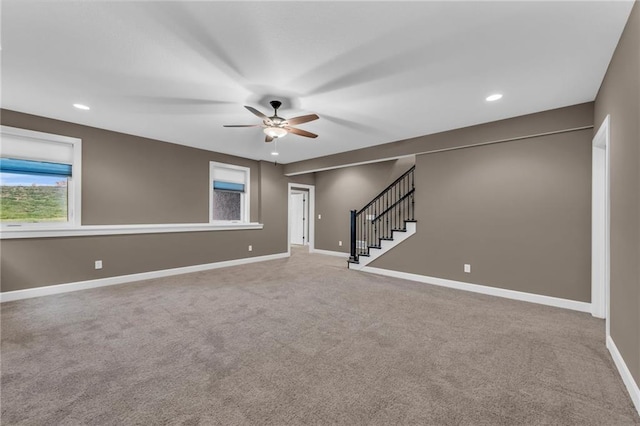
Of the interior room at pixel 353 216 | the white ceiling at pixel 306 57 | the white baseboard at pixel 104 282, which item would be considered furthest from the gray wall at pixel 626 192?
the white baseboard at pixel 104 282

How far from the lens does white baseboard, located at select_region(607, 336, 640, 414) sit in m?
1.68

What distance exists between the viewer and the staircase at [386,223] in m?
5.17

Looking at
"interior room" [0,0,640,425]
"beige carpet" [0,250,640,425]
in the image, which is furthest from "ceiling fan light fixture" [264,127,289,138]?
"beige carpet" [0,250,640,425]

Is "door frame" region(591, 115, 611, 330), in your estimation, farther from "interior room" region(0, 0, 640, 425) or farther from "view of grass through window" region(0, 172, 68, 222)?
"view of grass through window" region(0, 172, 68, 222)

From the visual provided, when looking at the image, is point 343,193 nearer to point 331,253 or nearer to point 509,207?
point 331,253

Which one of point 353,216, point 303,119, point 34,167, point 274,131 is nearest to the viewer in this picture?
point 303,119

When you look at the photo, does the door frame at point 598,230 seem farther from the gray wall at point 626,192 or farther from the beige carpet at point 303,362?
the gray wall at point 626,192

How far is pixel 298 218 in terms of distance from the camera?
10.2 meters

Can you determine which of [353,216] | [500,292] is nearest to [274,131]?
[353,216]

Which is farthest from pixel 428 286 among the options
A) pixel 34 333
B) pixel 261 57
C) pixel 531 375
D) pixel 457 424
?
pixel 34 333

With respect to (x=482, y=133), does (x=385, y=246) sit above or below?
below

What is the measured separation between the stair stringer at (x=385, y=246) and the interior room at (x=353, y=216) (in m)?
0.04

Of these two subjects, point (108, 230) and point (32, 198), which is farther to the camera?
point (108, 230)

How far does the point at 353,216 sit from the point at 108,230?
455 centimetres
